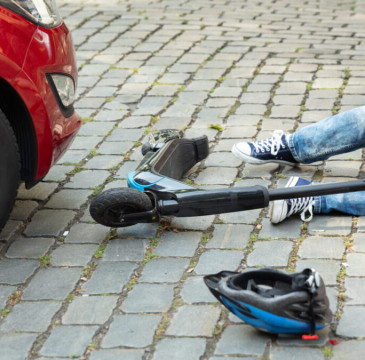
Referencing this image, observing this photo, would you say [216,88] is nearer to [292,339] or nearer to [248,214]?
[248,214]

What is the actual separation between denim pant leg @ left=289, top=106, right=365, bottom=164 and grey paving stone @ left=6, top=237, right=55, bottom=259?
1.43 m

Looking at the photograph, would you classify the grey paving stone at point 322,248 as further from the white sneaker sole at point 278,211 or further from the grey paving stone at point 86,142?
the grey paving stone at point 86,142

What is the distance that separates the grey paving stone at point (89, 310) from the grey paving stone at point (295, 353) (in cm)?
68

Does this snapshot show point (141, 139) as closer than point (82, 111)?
Yes

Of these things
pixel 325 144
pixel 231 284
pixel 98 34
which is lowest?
pixel 98 34

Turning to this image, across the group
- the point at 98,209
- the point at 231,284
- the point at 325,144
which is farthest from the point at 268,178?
the point at 231,284

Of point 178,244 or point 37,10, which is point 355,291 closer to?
point 178,244

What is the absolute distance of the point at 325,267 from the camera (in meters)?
3.42

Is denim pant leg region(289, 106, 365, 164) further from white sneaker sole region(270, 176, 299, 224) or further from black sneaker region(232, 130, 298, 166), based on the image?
white sneaker sole region(270, 176, 299, 224)

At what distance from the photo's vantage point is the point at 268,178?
4449 mm

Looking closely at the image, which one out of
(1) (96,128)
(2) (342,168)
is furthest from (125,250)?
(1) (96,128)

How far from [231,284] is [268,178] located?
163 cm

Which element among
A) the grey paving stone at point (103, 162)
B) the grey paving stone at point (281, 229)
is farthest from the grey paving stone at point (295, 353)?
the grey paving stone at point (103, 162)

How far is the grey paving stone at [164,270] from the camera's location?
11.1 ft
